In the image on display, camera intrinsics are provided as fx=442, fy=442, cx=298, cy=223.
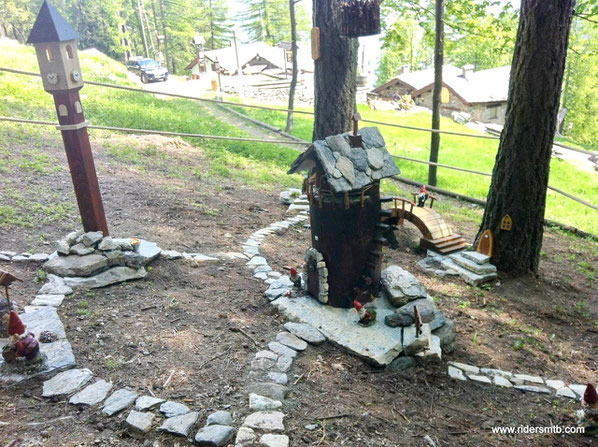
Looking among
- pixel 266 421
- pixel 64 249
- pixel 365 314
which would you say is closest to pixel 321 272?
pixel 365 314

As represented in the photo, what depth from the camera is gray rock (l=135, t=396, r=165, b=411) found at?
326 centimetres

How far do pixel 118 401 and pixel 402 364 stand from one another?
2552 mm

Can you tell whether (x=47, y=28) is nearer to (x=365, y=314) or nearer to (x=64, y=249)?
(x=64, y=249)

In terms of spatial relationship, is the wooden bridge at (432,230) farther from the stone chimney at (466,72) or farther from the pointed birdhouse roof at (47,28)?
the stone chimney at (466,72)

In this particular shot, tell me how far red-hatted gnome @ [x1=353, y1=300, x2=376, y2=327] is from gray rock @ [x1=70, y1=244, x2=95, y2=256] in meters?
3.18

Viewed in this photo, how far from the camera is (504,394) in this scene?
4.11 metres

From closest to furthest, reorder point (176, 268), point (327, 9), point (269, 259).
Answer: point (176, 268)
point (269, 259)
point (327, 9)

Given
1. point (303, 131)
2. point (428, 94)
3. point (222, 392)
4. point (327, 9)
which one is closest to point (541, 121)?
point (327, 9)

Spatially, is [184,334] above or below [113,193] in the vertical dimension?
below

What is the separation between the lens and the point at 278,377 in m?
3.87

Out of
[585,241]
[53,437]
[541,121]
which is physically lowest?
[585,241]

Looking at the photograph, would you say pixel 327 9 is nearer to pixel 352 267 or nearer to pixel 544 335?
pixel 352 267

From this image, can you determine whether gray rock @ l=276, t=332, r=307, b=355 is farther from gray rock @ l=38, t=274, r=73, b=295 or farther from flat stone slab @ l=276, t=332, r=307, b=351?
gray rock @ l=38, t=274, r=73, b=295

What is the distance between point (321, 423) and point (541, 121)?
484 cm
